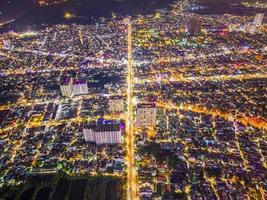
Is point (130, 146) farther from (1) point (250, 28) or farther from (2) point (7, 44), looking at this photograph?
(1) point (250, 28)

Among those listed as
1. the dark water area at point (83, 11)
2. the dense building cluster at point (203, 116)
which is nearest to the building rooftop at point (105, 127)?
the dense building cluster at point (203, 116)

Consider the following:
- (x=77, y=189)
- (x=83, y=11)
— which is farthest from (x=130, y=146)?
(x=83, y=11)

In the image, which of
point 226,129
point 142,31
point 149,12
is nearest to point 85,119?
point 226,129

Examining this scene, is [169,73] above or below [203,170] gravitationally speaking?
above

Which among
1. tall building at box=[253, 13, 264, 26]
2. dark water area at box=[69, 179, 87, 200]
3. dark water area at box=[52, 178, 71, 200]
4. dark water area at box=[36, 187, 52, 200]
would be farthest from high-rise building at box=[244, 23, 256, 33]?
dark water area at box=[36, 187, 52, 200]

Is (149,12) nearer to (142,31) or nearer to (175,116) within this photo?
(142,31)

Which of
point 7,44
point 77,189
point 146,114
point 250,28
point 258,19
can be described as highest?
point 258,19
